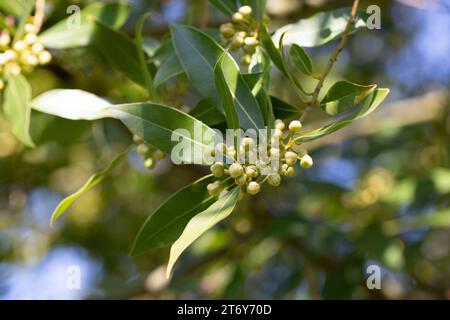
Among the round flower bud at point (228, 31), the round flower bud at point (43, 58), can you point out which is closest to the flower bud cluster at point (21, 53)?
the round flower bud at point (43, 58)

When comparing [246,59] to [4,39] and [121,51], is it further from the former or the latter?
[4,39]

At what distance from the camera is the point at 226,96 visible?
1565 mm

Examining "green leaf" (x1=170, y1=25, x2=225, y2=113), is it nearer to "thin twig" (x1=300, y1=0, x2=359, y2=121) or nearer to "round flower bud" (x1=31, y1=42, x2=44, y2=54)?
"thin twig" (x1=300, y1=0, x2=359, y2=121)

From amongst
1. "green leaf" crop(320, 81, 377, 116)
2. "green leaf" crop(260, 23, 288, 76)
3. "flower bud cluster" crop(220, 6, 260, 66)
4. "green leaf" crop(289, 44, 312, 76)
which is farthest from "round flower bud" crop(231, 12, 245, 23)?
"green leaf" crop(320, 81, 377, 116)

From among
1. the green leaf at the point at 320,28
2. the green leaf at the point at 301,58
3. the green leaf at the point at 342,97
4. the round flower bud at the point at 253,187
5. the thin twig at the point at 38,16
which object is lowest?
the round flower bud at the point at 253,187

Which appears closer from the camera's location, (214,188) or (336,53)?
(214,188)

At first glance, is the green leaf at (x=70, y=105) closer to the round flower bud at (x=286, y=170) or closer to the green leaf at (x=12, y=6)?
the round flower bud at (x=286, y=170)

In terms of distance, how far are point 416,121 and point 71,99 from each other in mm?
2520

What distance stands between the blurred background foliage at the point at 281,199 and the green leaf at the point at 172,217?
1137 millimetres

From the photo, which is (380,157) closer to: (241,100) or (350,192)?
(350,192)

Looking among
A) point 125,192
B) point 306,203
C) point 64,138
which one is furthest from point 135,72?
point 125,192

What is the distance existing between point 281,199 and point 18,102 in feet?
6.43

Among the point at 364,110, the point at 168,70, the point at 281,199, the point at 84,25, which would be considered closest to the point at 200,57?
the point at 168,70

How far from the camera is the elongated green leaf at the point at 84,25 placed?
7.14 ft
